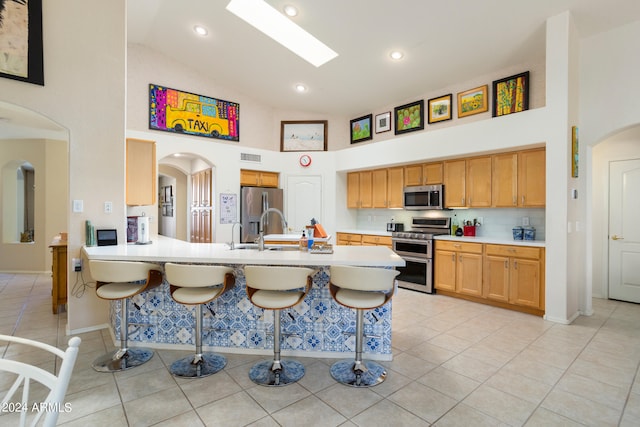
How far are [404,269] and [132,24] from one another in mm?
5823

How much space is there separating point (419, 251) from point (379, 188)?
158 cm

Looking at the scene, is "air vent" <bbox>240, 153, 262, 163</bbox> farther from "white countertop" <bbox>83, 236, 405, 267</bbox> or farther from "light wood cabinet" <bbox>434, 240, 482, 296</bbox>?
"light wood cabinet" <bbox>434, 240, 482, 296</bbox>

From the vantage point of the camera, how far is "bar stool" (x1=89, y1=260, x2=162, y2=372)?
2.59m

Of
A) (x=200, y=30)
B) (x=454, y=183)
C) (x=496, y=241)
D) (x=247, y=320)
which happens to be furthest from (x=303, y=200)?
(x=247, y=320)

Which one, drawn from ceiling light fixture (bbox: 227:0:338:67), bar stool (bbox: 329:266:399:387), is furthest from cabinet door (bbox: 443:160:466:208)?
bar stool (bbox: 329:266:399:387)

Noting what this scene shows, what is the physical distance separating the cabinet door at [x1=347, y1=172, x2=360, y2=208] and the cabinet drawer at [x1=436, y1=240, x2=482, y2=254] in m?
2.09

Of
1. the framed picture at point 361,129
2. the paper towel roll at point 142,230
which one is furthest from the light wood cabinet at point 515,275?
the paper towel roll at point 142,230

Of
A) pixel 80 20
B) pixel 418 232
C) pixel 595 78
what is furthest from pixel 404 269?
pixel 80 20

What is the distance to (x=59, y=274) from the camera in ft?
12.9

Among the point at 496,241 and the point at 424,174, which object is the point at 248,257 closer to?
the point at 496,241

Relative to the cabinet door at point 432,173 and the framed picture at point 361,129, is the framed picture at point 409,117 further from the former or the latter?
the cabinet door at point 432,173

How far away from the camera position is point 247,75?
6.00 m

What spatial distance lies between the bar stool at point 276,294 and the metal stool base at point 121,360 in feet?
3.24

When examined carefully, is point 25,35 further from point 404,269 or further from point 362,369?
point 404,269
